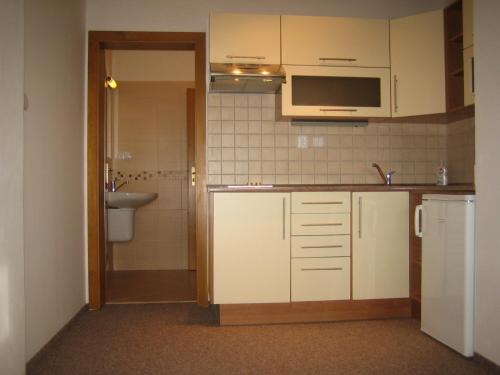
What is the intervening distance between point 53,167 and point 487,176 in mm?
2332

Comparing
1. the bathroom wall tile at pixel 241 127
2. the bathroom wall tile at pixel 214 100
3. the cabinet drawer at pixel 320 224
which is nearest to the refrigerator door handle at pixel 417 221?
the cabinet drawer at pixel 320 224

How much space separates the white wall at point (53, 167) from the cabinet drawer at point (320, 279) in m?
1.45

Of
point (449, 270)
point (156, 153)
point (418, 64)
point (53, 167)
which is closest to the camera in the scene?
point (449, 270)

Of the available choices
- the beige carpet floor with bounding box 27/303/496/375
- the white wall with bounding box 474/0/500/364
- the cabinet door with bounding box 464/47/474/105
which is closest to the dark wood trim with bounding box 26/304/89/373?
the beige carpet floor with bounding box 27/303/496/375

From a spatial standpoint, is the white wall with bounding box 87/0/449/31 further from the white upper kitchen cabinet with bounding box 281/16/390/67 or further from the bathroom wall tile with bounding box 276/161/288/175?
the bathroom wall tile with bounding box 276/161/288/175

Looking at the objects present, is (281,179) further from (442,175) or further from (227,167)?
(442,175)

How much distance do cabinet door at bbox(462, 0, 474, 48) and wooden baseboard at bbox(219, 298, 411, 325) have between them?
182 centimetres

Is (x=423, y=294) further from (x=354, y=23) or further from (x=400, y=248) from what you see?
(x=354, y=23)

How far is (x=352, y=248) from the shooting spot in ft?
8.75

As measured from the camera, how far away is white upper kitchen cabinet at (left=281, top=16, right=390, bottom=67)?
295cm

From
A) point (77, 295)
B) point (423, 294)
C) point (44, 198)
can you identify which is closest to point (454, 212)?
point (423, 294)

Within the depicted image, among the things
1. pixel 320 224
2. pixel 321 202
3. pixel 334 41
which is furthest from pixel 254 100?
pixel 320 224

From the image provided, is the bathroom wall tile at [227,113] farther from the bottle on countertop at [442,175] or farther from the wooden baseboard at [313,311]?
the bottle on countertop at [442,175]

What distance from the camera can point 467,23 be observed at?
9.05 ft
